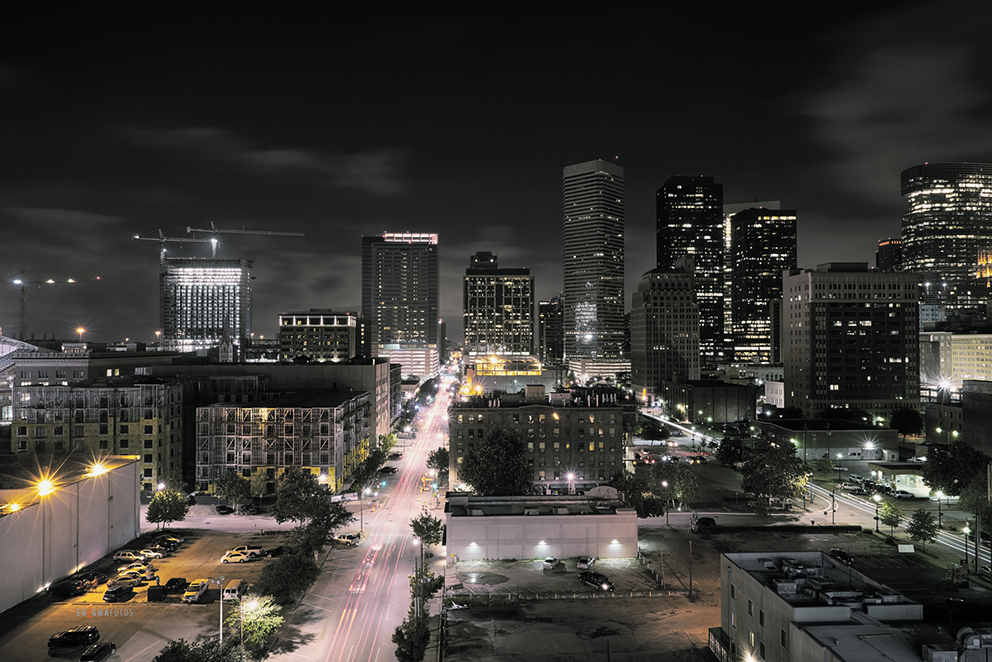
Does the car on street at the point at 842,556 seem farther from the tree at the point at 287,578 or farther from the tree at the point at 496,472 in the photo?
the tree at the point at 287,578

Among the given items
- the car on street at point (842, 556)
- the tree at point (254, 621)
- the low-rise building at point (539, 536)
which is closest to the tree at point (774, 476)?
the car on street at point (842, 556)

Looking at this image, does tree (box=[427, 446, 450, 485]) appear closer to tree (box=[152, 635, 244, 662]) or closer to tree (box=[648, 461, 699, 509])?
tree (box=[648, 461, 699, 509])

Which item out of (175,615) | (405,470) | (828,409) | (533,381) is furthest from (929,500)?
(533,381)

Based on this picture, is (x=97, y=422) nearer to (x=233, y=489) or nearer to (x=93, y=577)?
(x=233, y=489)

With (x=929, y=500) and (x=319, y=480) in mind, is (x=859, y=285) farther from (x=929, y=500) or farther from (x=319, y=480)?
(x=319, y=480)

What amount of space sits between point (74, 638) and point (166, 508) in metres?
30.5

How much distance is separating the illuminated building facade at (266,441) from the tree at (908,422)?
446ft

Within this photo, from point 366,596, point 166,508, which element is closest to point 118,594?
point 366,596

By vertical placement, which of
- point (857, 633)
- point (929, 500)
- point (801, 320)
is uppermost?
point (801, 320)

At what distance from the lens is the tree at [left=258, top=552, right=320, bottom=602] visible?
50.8 m

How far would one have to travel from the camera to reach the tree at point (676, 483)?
8431 cm

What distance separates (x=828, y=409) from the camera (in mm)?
153000

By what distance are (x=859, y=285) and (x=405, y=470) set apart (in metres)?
134

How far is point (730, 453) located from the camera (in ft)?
396
